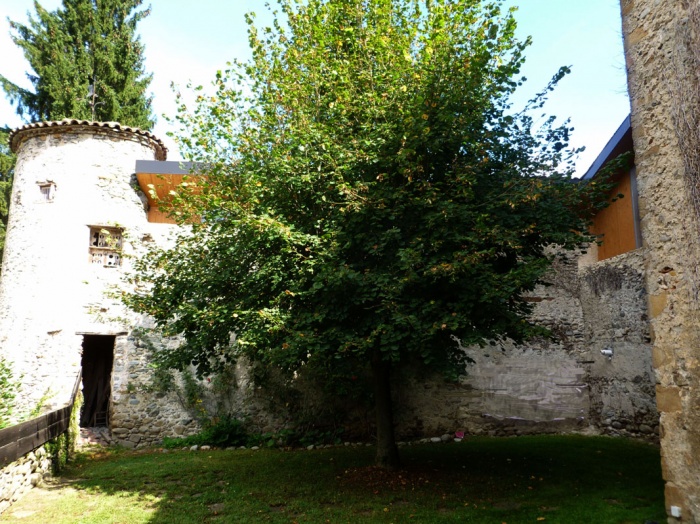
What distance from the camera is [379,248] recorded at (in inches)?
239

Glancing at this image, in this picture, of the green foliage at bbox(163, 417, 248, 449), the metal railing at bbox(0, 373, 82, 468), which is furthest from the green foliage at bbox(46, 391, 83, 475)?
the green foliage at bbox(163, 417, 248, 449)

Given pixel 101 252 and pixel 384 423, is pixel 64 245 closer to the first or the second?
pixel 101 252

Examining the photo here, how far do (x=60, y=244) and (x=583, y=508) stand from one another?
33.2ft

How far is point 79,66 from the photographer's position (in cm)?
1566

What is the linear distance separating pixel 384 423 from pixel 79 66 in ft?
47.4

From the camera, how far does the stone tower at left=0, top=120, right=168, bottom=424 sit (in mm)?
10133

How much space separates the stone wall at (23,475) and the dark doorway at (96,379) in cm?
515

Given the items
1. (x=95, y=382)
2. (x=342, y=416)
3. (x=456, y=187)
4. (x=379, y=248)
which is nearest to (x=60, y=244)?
(x=95, y=382)

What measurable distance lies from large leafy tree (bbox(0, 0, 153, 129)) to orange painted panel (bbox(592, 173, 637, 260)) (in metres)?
13.6

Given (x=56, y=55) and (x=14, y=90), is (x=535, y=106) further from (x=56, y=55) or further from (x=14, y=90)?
(x=14, y=90)

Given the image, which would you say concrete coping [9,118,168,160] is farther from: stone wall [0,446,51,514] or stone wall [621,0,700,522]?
stone wall [621,0,700,522]

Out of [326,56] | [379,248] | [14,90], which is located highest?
[14,90]

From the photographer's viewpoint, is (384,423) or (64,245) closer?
(384,423)

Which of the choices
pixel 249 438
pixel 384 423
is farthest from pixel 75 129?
pixel 384 423
